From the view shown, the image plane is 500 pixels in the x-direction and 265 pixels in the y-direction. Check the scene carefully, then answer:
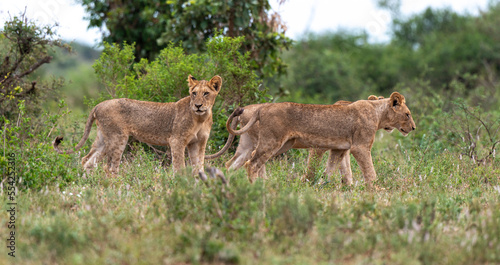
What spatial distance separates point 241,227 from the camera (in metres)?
4.92

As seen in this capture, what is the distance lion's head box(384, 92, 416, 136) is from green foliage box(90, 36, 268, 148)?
243 cm

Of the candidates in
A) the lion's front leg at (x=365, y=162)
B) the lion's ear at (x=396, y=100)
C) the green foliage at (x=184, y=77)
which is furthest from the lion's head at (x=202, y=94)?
the lion's ear at (x=396, y=100)

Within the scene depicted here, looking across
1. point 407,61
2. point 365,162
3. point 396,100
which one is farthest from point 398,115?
point 407,61

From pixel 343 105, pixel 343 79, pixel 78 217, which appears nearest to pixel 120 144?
pixel 78 217

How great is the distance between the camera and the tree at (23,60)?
372 inches

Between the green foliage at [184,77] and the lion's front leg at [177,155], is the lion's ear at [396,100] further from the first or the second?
the lion's front leg at [177,155]

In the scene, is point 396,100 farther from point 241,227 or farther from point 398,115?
point 241,227

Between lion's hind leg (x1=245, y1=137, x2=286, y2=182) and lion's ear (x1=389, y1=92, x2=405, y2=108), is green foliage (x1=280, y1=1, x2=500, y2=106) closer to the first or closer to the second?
lion's ear (x1=389, y1=92, x2=405, y2=108)

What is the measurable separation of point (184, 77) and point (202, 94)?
1.88 meters

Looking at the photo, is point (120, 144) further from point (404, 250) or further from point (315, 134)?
point (404, 250)

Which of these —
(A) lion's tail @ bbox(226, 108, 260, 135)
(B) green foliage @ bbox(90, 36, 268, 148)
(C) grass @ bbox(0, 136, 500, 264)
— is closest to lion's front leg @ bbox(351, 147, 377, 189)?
(C) grass @ bbox(0, 136, 500, 264)

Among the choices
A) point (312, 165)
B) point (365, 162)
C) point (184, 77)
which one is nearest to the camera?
point (365, 162)

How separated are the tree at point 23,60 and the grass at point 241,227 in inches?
133

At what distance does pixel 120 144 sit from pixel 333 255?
14.4 ft
